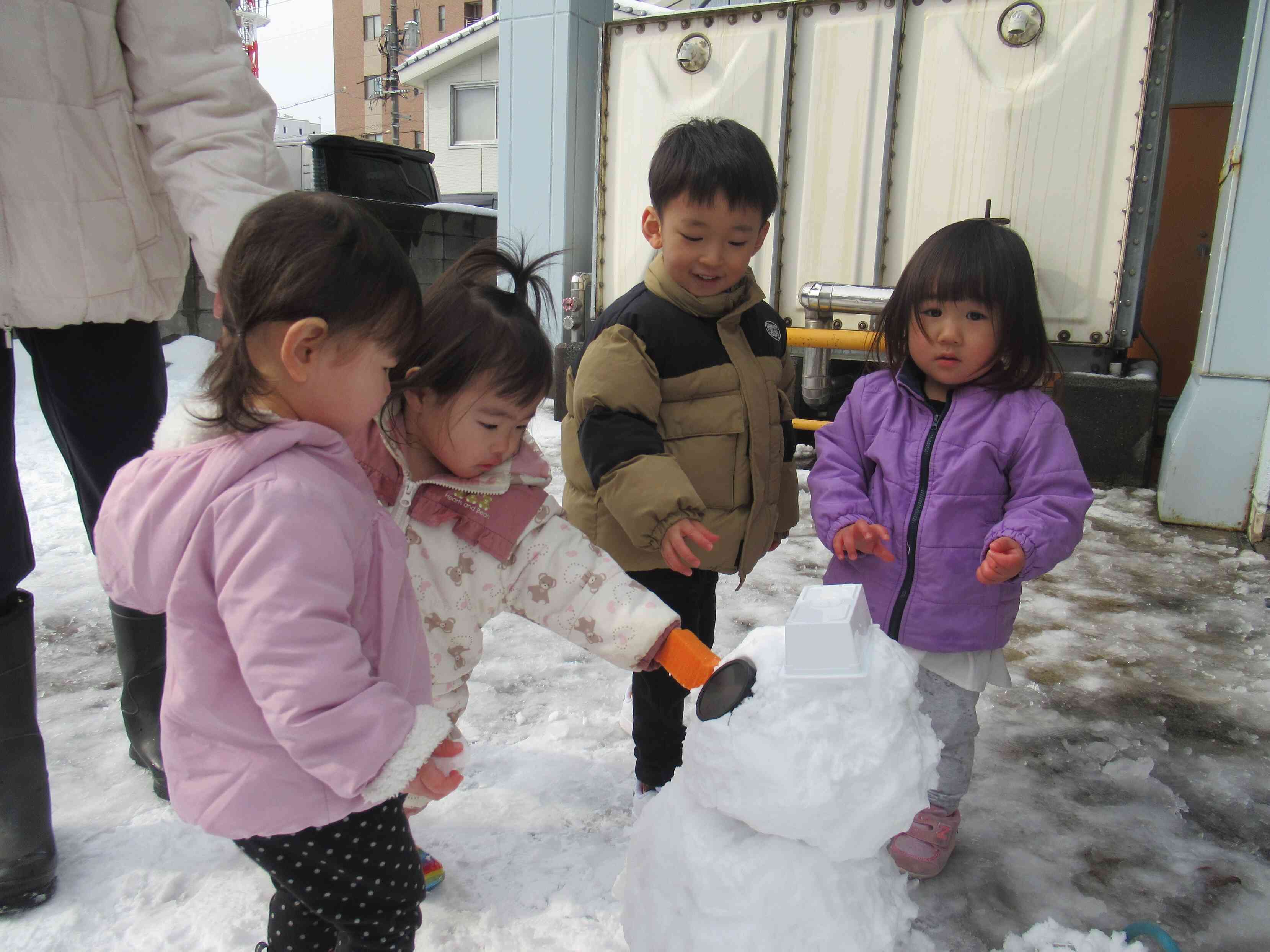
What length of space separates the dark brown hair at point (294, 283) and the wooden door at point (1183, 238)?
271 inches

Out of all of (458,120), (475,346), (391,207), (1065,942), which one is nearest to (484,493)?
(475,346)

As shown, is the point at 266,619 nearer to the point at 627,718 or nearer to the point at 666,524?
the point at 666,524

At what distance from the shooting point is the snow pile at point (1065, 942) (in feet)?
5.17

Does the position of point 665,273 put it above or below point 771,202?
below

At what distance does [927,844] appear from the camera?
6.02 feet

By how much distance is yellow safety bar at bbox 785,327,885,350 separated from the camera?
4410mm

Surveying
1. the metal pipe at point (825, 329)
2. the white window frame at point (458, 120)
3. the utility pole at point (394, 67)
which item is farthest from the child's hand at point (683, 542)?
the utility pole at point (394, 67)

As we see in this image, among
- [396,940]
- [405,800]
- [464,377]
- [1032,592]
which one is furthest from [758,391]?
[1032,592]

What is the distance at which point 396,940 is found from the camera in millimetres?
1269

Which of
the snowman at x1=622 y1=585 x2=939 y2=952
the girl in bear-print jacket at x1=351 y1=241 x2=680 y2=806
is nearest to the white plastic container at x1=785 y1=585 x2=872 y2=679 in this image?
the snowman at x1=622 y1=585 x2=939 y2=952

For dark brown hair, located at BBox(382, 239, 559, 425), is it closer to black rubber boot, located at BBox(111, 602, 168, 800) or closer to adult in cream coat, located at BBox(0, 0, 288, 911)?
adult in cream coat, located at BBox(0, 0, 288, 911)

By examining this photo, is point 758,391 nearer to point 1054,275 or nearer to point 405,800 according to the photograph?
point 405,800

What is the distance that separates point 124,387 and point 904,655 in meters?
1.63

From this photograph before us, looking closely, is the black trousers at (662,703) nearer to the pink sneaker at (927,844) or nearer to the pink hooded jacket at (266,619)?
the pink sneaker at (927,844)
